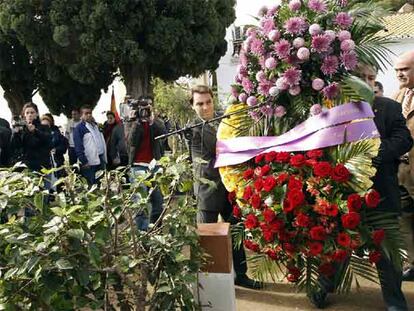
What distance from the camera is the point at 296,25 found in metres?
3.06

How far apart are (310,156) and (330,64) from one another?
56 centimetres

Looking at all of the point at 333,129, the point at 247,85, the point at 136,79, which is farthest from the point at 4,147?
the point at 136,79

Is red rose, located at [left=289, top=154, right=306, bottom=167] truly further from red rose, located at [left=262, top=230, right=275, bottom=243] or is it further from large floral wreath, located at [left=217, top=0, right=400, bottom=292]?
red rose, located at [left=262, top=230, right=275, bottom=243]

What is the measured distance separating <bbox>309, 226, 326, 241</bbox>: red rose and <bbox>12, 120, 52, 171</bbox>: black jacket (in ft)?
14.6

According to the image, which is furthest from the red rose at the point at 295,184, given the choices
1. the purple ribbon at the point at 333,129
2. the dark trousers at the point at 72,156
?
the dark trousers at the point at 72,156

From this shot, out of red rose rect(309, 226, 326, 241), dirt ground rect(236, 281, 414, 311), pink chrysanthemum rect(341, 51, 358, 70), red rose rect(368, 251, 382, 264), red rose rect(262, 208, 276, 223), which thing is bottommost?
dirt ground rect(236, 281, 414, 311)

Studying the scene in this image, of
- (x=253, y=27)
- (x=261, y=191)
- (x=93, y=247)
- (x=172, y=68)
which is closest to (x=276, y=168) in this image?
(x=261, y=191)

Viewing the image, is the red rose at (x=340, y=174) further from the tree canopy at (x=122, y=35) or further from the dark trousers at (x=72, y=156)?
the tree canopy at (x=122, y=35)

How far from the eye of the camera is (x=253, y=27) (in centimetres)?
338

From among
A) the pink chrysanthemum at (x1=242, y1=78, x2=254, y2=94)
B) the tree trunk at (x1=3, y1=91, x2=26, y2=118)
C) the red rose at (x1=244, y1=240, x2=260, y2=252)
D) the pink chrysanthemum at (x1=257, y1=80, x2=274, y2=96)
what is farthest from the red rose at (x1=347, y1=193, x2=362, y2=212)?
the tree trunk at (x1=3, y1=91, x2=26, y2=118)

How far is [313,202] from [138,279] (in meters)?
1.20

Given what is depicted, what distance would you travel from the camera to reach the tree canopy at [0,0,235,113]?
55.4ft

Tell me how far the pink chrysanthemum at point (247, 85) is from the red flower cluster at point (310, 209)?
474 millimetres

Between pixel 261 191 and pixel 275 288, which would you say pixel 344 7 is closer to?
pixel 261 191
